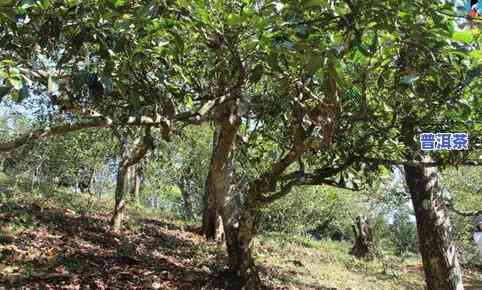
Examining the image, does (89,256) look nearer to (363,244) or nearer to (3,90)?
(3,90)

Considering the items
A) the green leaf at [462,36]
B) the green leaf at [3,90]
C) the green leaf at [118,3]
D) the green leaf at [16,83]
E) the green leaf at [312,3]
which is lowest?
the green leaf at [3,90]

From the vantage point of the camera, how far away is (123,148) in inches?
448

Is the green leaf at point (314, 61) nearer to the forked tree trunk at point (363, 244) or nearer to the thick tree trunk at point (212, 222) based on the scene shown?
the thick tree trunk at point (212, 222)

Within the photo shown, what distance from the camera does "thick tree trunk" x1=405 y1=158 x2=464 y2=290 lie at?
661 cm

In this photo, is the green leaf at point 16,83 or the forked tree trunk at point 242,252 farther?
the forked tree trunk at point 242,252

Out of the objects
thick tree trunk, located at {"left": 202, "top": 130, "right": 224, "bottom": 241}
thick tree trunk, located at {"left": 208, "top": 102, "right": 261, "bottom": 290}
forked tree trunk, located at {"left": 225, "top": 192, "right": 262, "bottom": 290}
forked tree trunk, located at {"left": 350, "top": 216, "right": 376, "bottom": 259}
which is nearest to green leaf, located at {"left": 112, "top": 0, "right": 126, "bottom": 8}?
thick tree trunk, located at {"left": 208, "top": 102, "right": 261, "bottom": 290}

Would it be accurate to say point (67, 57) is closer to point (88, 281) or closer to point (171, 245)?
point (88, 281)

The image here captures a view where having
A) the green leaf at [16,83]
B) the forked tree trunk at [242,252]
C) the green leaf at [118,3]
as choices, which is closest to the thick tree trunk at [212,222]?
the forked tree trunk at [242,252]

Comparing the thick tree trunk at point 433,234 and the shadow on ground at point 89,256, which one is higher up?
the thick tree trunk at point 433,234

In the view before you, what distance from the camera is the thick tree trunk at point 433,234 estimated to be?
661cm

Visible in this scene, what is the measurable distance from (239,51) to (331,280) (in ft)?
28.5

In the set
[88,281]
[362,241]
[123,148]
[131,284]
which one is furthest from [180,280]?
[362,241]

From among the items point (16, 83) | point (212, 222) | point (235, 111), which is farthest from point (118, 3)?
point (212, 222)

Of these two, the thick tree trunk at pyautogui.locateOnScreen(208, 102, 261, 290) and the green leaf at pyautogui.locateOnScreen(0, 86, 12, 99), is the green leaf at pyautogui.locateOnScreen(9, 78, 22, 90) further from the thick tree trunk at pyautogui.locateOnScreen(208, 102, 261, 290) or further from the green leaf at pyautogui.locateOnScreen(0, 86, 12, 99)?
the thick tree trunk at pyautogui.locateOnScreen(208, 102, 261, 290)
